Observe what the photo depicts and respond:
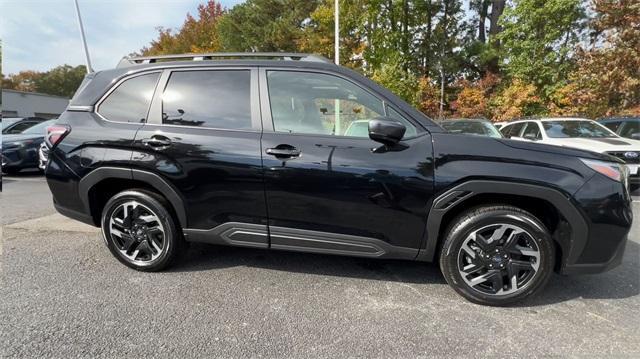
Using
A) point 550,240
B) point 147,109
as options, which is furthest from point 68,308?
point 550,240

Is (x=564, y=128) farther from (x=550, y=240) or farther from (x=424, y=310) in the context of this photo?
(x=424, y=310)

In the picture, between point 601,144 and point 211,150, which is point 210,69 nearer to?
point 211,150

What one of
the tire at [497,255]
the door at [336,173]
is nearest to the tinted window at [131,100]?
the door at [336,173]

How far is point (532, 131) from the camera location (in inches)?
311

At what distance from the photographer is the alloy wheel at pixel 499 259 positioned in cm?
255

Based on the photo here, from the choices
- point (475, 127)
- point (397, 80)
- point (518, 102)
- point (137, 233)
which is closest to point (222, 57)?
point (137, 233)

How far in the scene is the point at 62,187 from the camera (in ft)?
10.5

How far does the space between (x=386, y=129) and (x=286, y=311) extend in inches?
59.3

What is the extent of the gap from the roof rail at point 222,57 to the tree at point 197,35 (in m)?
33.5

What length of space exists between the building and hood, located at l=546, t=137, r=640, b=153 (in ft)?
122

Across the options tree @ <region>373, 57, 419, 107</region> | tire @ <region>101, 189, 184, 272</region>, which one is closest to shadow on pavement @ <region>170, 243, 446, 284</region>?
tire @ <region>101, 189, 184, 272</region>

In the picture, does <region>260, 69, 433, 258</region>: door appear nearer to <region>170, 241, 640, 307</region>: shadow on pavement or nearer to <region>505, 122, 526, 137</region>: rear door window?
<region>170, 241, 640, 307</region>: shadow on pavement

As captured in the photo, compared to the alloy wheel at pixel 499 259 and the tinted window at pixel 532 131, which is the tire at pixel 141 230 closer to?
the alloy wheel at pixel 499 259

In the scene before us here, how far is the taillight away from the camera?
3.14 m
